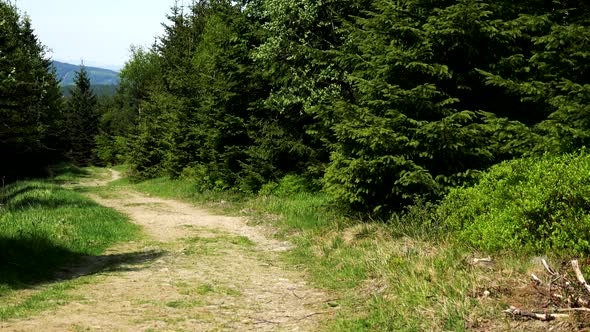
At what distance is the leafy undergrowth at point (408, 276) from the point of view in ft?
18.1

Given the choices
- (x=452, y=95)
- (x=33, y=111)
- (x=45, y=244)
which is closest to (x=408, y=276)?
(x=452, y=95)

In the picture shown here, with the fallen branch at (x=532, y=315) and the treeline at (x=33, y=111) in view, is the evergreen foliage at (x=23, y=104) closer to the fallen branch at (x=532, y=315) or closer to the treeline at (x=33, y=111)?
the treeline at (x=33, y=111)

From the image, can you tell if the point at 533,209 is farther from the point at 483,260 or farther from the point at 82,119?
the point at 82,119

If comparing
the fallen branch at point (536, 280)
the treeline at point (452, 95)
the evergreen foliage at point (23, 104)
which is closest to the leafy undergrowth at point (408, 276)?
the fallen branch at point (536, 280)

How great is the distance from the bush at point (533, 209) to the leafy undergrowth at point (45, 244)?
685 cm

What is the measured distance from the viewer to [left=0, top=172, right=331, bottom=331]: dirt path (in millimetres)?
6430

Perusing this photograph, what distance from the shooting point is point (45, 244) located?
10.7 metres

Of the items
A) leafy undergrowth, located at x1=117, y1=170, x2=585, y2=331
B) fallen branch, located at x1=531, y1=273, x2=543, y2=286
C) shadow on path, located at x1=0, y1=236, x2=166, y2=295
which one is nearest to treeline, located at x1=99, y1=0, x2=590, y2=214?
leafy undergrowth, located at x1=117, y1=170, x2=585, y2=331

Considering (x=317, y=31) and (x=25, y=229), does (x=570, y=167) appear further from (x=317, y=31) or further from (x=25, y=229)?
(x=317, y=31)

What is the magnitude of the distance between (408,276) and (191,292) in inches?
143

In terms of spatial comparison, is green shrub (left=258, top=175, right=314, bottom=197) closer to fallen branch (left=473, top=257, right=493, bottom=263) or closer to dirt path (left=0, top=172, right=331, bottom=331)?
dirt path (left=0, top=172, right=331, bottom=331)

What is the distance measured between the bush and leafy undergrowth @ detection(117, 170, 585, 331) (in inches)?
10.9

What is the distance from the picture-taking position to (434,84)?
10.5 meters

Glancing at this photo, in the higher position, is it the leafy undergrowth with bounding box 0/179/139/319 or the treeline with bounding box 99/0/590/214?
the treeline with bounding box 99/0/590/214
